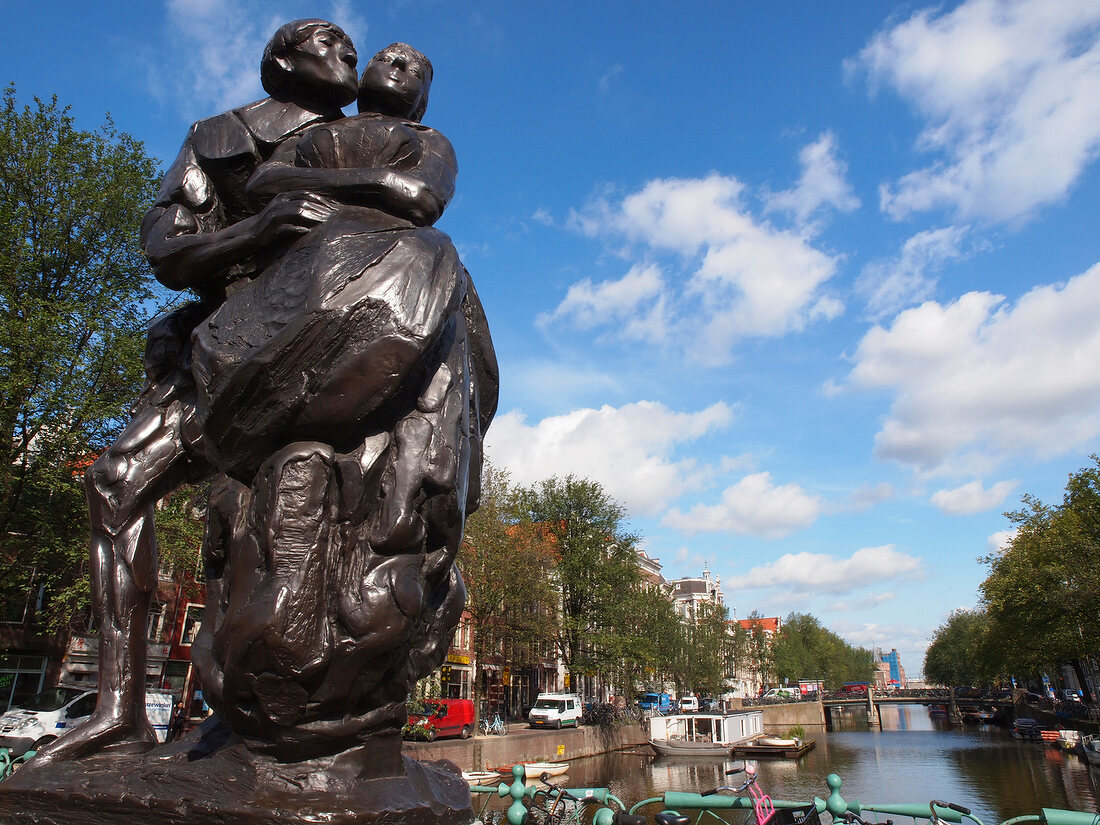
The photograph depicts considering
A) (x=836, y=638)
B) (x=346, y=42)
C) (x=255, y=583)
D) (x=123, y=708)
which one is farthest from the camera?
(x=836, y=638)

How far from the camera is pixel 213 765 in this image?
81.7 inches

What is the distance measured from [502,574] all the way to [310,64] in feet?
80.9

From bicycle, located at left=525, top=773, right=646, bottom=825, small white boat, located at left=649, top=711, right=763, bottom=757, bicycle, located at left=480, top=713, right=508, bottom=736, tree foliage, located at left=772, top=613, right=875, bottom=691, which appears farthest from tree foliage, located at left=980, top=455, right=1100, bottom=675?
tree foliage, located at left=772, top=613, right=875, bottom=691

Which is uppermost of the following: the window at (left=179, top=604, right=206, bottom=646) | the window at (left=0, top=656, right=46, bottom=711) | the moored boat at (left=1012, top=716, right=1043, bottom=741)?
the window at (left=179, top=604, right=206, bottom=646)

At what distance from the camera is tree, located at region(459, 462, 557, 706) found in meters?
26.4

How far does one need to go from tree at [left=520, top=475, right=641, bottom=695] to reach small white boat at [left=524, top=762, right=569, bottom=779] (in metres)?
8.90

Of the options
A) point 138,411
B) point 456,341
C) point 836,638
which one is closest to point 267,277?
point 456,341

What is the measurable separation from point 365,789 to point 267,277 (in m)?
1.64

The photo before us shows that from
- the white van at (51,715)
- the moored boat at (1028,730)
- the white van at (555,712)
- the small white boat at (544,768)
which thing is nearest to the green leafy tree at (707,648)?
the white van at (555,712)

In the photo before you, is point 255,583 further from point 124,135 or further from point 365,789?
point 124,135

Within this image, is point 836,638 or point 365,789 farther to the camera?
→ point 836,638

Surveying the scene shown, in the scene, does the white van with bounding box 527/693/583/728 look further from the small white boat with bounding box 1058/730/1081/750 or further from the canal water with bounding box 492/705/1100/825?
the small white boat with bounding box 1058/730/1081/750

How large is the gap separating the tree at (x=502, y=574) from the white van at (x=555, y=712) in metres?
3.18

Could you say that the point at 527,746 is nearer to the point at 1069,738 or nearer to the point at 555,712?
the point at 555,712
